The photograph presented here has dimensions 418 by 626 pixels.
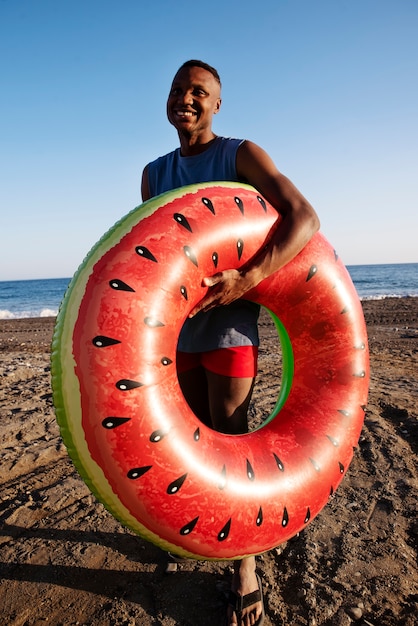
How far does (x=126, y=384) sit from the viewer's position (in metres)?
1.43

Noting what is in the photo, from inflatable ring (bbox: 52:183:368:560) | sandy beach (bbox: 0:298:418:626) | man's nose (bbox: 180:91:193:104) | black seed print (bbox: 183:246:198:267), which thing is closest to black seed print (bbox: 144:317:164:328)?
inflatable ring (bbox: 52:183:368:560)

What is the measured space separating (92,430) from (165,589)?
1109 millimetres

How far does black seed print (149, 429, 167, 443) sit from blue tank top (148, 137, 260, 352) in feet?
1.74

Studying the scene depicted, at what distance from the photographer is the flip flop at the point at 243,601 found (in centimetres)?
184

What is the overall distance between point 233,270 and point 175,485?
0.79 metres

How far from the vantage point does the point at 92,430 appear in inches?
55.0

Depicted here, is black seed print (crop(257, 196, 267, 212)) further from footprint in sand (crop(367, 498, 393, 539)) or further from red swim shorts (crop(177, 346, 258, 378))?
footprint in sand (crop(367, 498, 393, 539))

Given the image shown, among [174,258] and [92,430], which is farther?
[174,258]

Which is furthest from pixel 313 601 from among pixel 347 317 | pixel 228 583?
pixel 347 317

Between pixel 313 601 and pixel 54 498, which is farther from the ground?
pixel 313 601

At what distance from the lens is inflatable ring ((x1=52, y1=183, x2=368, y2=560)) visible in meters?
1.42

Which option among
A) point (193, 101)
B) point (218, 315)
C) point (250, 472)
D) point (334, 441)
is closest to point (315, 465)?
point (334, 441)

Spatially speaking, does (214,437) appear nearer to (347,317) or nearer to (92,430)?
(92,430)

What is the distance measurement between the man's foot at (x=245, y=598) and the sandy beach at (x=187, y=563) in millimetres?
77
